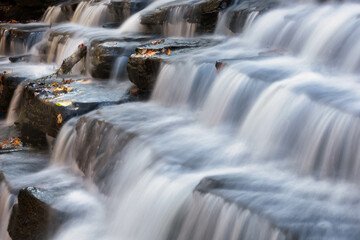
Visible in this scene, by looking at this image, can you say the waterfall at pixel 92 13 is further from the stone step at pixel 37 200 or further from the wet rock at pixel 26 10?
the stone step at pixel 37 200

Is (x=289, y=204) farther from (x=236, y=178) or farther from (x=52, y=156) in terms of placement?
(x=52, y=156)

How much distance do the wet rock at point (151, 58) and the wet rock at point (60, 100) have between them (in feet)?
0.97

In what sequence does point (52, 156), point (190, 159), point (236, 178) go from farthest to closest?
point (52, 156), point (190, 159), point (236, 178)

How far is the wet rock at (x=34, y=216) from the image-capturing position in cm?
574

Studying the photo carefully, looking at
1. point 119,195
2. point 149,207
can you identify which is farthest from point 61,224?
point 149,207

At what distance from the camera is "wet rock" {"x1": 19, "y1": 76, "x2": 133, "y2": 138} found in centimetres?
753

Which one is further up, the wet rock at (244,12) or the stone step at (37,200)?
the wet rock at (244,12)

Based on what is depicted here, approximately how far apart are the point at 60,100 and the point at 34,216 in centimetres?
227

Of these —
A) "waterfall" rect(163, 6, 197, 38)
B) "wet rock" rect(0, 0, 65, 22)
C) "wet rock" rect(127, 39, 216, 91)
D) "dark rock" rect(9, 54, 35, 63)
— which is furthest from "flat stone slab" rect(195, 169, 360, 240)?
"wet rock" rect(0, 0, 65, 22)

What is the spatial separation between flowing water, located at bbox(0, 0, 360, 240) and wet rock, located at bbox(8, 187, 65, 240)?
16 centimetres

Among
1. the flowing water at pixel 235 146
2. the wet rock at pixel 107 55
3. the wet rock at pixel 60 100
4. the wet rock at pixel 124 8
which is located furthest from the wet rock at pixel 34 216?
the wet rock at pixel 124 8

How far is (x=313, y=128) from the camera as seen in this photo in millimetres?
5031

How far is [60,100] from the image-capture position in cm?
773

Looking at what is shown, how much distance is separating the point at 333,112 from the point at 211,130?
163cm
